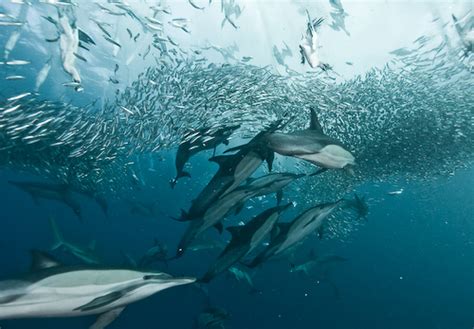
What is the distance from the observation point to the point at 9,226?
118 ft

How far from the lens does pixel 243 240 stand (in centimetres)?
387

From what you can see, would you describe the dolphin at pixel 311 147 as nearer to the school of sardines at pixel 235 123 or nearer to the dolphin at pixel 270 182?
the school of sardines at pixel 235 123

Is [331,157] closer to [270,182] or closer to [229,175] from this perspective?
[270,182]

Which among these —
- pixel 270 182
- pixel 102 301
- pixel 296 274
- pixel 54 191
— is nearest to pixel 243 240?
pixel 270 182

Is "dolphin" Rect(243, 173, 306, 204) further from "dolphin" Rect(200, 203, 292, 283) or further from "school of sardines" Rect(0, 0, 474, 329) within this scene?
"dolphin" Rect(200, 203, 292, 283)

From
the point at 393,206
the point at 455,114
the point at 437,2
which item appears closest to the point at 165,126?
the point at 455,114

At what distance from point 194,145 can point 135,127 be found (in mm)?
6409

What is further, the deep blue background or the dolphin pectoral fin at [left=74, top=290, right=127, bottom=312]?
the deep blue background

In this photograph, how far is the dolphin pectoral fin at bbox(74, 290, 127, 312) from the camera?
2455mm

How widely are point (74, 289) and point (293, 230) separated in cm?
247

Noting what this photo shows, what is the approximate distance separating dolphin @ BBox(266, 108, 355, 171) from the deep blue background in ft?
31.6

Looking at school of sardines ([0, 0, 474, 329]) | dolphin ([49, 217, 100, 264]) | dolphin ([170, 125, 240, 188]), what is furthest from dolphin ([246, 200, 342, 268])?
dolphin ([49, 217, 100, 264])

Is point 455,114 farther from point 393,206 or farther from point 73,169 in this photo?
point 393,206

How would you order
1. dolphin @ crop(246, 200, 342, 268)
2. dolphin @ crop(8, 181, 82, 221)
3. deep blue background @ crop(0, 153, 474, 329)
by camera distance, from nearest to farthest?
1. dolphin @ crop(246, 200, 342, 268)
2. dolphin @ crop(8, 181, 82, 221)
3. deep blue background @ crop(0, 153, 474, 329)
